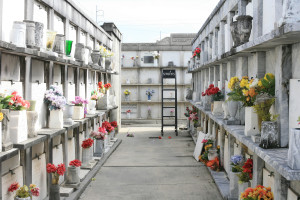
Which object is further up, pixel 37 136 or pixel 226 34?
pixel 226 34

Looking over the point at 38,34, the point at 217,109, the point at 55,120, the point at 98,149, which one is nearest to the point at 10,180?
Result: the point at 55,120

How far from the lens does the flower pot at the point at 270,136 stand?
460 cm

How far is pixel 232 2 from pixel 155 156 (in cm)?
685

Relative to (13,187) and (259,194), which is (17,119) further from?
(259,194)

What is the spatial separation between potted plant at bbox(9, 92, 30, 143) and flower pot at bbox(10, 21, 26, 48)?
31.7 inches

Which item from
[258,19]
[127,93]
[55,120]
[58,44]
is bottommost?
[55,120]

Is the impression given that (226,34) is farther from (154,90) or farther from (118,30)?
(154,90)

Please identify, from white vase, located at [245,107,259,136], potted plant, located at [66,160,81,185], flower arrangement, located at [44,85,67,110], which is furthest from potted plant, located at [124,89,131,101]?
white vase, located at [245,107,259,136]

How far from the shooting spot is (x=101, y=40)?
50.0ft

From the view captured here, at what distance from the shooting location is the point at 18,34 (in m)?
5.73

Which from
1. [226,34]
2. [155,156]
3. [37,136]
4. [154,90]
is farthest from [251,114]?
[154,90]

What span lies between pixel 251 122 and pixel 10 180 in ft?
13.0

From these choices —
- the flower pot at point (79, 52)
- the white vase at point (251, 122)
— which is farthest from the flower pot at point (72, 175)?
the white vase at point (251, 122)

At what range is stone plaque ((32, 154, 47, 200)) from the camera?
7.19 meters
